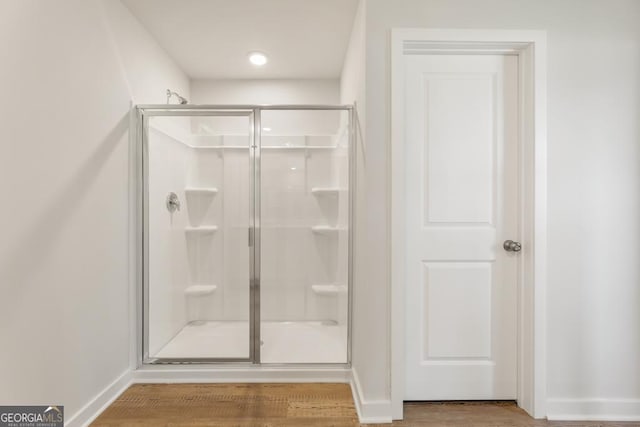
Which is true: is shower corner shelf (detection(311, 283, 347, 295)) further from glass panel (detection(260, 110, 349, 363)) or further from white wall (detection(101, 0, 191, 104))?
white wall (detection(101, 0, 191, 104))

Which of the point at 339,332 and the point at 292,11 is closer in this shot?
the point at 292,11

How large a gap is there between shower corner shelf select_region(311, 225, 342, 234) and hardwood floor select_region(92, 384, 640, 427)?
1026mm

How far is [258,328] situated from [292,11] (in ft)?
6.99

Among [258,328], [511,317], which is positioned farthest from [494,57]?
[258,328]

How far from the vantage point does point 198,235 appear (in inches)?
104

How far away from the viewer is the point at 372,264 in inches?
78.2

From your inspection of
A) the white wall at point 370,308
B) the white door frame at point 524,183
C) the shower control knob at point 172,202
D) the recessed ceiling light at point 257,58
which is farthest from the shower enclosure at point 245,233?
the recessed ceiling light at point 257,58

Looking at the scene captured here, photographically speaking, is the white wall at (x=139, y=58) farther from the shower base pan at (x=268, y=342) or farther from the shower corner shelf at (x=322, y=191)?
the shower base pan at (x=268, y=342)

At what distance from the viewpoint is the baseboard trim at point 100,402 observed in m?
1.82

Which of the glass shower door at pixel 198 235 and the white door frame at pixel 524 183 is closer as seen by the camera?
the white door frame at pixel 524 183

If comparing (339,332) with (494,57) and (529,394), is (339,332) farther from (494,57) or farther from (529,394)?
(494,57)

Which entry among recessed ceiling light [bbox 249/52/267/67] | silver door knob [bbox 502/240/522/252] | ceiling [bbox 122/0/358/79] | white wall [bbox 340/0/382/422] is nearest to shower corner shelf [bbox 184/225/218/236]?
white wall [bbox 340/0/382/422]

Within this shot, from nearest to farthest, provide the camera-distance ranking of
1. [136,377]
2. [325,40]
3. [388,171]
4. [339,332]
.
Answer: [388,171], [136,377], [339,332], [325,40]

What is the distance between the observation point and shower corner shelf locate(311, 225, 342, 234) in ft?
8.73
